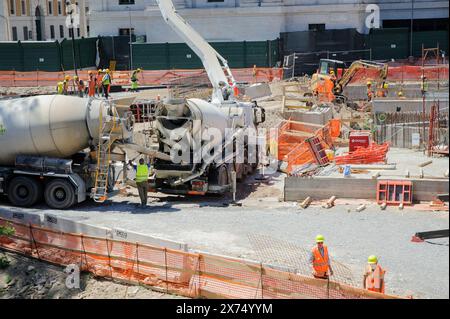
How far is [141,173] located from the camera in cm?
1948

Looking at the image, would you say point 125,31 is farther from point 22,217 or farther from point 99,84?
point 22,217

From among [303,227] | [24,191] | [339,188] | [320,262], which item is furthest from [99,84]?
[320,262]

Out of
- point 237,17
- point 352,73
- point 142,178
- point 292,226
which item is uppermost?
point 237,17

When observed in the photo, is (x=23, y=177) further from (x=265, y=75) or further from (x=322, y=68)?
(x=265, y=75)

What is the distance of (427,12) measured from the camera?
180 feet

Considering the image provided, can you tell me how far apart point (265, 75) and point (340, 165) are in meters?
23.9

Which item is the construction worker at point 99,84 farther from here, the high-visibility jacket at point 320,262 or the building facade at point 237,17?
the high-visibility jacket at point 320,262

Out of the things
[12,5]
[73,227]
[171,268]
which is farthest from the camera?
[12,5]

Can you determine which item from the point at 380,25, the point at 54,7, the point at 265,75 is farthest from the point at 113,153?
the point at 54,7

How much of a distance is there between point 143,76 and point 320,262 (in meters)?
34.1

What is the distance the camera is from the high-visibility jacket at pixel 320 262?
12.9 meters

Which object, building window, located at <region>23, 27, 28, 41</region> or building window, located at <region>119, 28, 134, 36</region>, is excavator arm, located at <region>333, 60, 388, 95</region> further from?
building window, located at <region>23, 27, 28, 41</region>

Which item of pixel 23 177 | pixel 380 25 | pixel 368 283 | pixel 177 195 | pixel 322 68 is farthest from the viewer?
pixel 380 25

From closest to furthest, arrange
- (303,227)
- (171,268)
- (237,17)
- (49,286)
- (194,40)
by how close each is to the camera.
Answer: (171,268), (49,286), (303,227), (194,40), (237,17)
